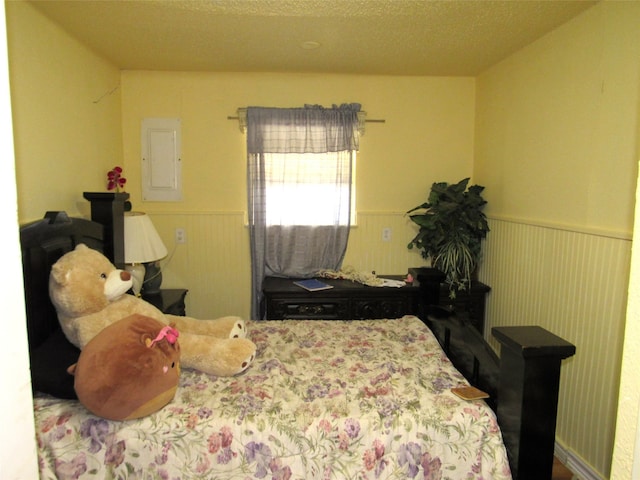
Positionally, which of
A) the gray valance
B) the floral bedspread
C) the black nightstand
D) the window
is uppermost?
the gray valance

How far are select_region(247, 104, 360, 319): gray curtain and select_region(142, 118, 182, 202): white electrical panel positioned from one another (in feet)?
1.86

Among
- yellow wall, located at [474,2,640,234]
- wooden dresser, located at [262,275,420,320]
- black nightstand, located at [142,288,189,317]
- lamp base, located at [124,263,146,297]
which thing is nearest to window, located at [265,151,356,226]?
wooden dresser, located at [262,275,420,320]

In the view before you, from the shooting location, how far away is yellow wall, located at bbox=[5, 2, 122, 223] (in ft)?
6.29

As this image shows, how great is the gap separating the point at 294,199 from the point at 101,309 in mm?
1801

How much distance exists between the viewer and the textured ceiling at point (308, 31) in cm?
203

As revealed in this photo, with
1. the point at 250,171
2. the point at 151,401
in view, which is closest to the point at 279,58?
the point at 250,171

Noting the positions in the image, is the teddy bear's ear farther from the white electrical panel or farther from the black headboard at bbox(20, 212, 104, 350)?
the white electrical panel

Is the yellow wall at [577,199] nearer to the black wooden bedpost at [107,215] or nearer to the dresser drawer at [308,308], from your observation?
the dresser drawer at [308,308]

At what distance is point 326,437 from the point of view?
4.60ft

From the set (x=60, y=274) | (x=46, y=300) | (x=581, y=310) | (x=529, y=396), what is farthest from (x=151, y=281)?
(x=581, y=310)

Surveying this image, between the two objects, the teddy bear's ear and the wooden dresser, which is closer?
the teddy bear's ear

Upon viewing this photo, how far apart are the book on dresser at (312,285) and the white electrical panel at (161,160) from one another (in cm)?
117

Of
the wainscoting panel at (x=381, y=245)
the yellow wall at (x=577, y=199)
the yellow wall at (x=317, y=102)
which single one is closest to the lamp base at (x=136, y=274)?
the yellow wall at (x=317, y=102)

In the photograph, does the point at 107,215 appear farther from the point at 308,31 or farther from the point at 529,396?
the point at 529,396
